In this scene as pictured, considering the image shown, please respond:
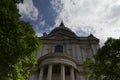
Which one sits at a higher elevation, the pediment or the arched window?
the pediment

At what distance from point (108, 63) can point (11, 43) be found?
25.1 ft

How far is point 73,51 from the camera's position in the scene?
32781 mm

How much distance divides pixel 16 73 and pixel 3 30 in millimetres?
2717

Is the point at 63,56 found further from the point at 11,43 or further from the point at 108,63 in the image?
the point at 11,43

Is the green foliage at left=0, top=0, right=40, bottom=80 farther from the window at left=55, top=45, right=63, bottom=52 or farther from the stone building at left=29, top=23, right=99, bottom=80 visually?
the window at left=55, top=45, right=63, bottom=52

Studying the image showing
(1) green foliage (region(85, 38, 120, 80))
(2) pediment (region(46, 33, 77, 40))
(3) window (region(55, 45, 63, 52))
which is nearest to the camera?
(1) green foliage (region(85, 38, 120, 80))

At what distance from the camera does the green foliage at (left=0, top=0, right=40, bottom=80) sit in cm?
1151

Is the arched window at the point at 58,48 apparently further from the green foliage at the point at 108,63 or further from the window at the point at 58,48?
the green foliage at the point at 108,63

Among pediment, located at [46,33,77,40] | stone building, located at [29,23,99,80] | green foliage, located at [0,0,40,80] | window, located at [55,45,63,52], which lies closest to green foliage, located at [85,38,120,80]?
green foliage, located at [0,0,40,80]

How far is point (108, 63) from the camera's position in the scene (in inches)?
594

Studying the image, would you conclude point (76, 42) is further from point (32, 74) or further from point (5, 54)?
point (5, 54)

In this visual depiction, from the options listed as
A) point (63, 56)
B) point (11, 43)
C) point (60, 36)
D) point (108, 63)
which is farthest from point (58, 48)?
point (11, 43)

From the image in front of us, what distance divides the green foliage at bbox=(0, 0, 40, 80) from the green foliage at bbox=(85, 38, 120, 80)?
19.1ft

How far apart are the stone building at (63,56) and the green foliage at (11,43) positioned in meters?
12.9
